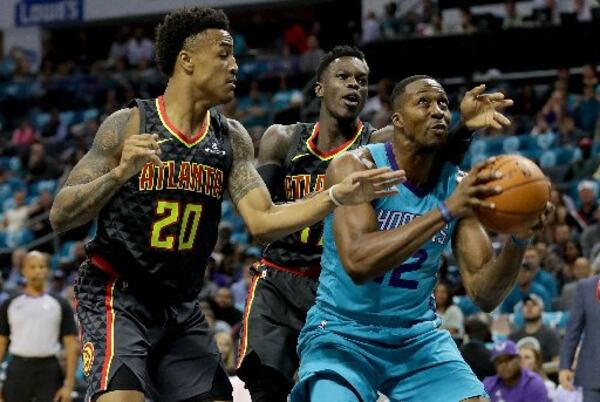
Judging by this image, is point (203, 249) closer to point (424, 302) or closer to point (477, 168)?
point (424, 302)

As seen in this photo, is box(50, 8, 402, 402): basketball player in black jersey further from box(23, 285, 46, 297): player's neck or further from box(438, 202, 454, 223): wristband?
box(23, 285, 46, 297): player's neck

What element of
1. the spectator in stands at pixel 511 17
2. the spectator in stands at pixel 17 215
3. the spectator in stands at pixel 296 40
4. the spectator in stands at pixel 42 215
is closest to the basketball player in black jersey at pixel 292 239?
the spectator in stands at pixel 511 17

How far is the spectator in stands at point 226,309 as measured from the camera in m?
12.9

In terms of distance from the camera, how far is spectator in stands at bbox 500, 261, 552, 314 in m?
11.8

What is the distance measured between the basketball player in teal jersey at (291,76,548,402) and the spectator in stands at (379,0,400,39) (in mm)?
13725

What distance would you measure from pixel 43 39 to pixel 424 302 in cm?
2339

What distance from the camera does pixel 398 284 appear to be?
209 inches

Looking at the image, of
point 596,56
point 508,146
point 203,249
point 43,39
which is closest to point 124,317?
point 203,249

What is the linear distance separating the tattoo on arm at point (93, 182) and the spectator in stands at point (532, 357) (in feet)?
17.6

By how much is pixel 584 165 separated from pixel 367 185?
1005 centimetres

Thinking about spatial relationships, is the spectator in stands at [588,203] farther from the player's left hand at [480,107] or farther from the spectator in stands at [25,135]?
the spectator in stands at [25,135]

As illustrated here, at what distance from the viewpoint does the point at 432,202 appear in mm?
5391

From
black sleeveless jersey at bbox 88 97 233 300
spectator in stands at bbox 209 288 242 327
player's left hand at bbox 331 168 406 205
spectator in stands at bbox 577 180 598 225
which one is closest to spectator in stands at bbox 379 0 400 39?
spectator in stands at bbox 577 180 598 225

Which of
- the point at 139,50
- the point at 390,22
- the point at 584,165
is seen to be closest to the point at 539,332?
the point at 584,165
